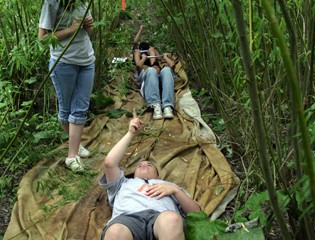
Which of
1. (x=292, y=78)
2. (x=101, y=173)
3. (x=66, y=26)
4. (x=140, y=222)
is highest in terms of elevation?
(x=292, y=78)

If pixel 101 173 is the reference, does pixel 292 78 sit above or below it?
above

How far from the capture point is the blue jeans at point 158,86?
164 inches

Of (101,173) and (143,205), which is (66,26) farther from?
(143,205)

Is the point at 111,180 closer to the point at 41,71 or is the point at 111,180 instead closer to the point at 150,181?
the point at 150,181

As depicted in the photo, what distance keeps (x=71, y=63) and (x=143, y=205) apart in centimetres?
105

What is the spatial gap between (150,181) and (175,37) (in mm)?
2649

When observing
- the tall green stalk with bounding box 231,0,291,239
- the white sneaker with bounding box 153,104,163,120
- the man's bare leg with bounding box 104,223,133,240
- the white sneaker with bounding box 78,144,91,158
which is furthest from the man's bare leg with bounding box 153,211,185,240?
the white sneaker with bounding box 153,104,163,120

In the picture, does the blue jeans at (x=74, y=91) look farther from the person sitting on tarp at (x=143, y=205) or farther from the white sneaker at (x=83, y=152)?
the person sitting on tarp at (x=143, y=205)

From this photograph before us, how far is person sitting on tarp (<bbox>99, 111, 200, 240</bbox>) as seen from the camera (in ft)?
6.72

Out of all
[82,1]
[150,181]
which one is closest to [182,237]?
[150,181]

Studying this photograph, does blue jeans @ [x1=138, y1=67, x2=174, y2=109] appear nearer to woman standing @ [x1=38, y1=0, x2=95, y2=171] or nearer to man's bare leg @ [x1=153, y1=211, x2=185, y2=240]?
woman standing @ [x1=38, y1=0, x2=95, y2=171]

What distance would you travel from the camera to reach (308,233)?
172 centimetres

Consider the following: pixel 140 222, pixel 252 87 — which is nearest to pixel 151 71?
pixel 140 222

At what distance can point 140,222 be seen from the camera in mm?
2152
